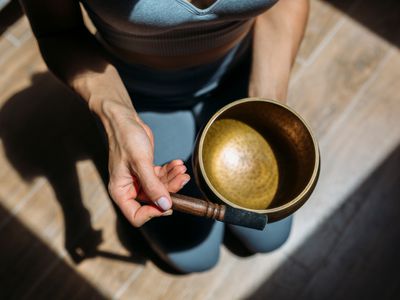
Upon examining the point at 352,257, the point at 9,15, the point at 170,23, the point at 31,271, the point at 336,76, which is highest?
the point at 170,23

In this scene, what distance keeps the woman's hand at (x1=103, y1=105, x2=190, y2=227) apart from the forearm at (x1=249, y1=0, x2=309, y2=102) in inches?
10.3

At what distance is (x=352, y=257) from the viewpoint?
1228 millimetres

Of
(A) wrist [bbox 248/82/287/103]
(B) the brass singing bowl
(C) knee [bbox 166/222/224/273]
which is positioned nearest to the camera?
(B) the brass singing bowl

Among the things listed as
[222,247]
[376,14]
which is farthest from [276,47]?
[376,14]

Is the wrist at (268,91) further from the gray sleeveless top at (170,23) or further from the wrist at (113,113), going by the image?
the wrist at (113,113)

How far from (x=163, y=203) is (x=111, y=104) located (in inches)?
9.0

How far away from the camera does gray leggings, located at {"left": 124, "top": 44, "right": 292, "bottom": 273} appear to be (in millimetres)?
972

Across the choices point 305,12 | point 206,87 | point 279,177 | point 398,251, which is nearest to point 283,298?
point 398,251

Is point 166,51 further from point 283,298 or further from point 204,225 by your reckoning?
point 283,298

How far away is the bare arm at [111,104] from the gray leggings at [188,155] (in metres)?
0.14

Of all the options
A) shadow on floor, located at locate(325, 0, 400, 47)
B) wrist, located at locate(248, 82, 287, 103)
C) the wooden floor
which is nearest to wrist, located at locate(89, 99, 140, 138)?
wrist, located at locate(248, 82, 287, 103)

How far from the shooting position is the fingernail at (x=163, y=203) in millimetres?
649

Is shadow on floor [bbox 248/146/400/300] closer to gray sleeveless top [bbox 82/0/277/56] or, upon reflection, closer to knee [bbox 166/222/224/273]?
knee [bbox 166/222/224/273]

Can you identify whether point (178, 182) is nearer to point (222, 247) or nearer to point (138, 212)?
point (138, 212)
